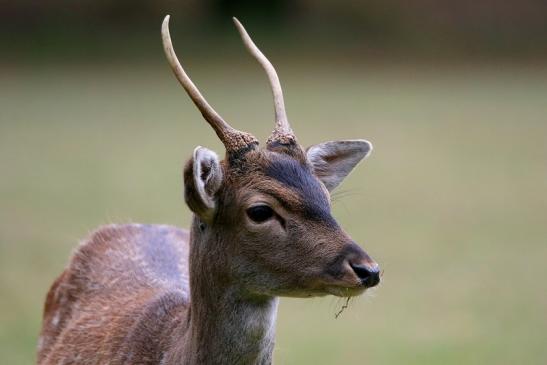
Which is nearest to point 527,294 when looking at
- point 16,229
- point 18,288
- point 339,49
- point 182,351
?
point 18,288

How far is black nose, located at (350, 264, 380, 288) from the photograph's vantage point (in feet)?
15.8

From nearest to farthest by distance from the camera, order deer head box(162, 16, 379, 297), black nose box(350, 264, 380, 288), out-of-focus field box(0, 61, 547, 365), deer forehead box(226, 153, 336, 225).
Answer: black nose box(350, 264, 380, 288) → deer head box(162, 16, 379, 297) → deer forehead box(226, 153, 336, 225) → out-of-focus field box(0, 61, 547, 365)

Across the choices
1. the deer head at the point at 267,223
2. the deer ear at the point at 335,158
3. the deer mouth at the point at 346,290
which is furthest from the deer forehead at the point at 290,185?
the deer ear at the point at 335,158

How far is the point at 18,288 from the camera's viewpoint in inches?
483

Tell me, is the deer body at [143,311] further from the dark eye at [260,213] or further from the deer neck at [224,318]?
the dark eye at [260,213]

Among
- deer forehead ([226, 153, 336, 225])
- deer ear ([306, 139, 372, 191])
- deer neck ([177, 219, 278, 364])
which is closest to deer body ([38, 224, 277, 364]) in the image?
deer neck ([177, 219, 278, 364])

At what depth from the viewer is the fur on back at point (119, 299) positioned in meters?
5.89

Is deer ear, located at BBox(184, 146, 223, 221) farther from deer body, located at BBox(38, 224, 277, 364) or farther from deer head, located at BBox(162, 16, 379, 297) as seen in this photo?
deer body, located at BBox(38, 224, 277, 364)

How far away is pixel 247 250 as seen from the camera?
5.15 meters

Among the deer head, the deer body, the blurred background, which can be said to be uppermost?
the blurred background

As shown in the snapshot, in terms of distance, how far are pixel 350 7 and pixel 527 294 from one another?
72.6 ft

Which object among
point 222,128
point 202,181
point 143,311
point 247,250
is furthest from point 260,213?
point 143,311

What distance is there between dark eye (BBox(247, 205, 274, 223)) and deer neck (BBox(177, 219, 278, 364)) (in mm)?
252

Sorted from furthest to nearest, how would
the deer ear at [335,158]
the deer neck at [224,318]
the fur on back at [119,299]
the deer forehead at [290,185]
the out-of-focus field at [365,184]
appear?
the out-of-focus field at [365,184], the fur on back at [119,299], the deer ear at [335,158], the deer neck at [224,318], the deer forehead at [290,185]
